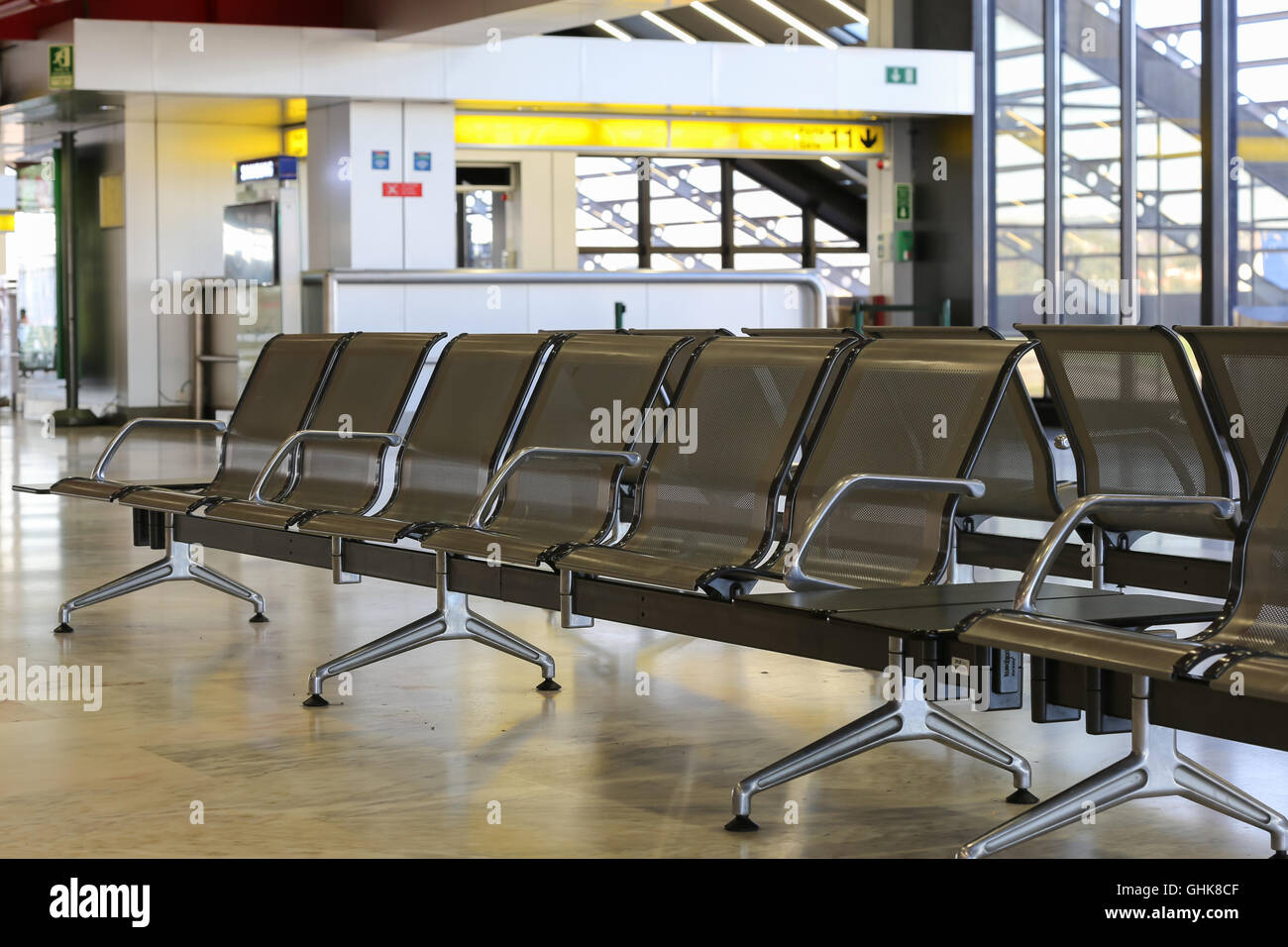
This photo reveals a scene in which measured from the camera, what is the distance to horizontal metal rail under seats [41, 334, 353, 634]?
511cm

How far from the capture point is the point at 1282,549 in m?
2.68

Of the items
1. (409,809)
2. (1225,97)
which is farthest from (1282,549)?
(1225,97)

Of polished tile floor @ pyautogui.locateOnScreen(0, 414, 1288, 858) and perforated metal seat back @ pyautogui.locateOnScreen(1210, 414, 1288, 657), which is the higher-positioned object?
perforated metal seat back @ pyautogui.locateOnScreen(1210, 414, 1288, 657)

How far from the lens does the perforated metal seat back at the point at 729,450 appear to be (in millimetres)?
3525

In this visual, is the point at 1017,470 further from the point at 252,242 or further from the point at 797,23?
the point at 797,23

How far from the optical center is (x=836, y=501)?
121 inches

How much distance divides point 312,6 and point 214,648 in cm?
872

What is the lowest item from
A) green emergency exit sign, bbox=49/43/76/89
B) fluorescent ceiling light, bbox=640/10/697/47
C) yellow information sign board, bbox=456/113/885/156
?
yellow information sign board, bbox=456/113/885/156

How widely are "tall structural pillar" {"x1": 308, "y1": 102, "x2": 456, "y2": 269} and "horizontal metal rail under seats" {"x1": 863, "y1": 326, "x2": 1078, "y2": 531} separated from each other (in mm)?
8849

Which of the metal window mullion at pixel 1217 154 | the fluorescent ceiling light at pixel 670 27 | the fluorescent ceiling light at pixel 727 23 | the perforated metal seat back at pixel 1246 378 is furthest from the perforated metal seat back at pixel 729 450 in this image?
the fluorescent ceiling light at pixel 670 27

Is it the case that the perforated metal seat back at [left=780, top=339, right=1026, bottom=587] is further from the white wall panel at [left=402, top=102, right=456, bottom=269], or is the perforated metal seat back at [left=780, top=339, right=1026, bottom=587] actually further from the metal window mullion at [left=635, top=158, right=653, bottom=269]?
the metal window mullion at [left=635, top=158, right=653, bottom=269]

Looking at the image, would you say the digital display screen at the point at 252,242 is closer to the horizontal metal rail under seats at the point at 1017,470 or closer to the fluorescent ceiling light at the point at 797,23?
the fluorescent ceiling light at the point at 797,23

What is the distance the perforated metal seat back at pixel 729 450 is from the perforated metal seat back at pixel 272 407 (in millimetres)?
1639

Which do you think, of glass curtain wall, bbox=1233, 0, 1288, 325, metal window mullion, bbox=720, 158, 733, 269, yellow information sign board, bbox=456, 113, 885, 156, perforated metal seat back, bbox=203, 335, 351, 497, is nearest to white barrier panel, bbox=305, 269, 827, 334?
yellow information sign board, bbox=456, 113, 885, 156
